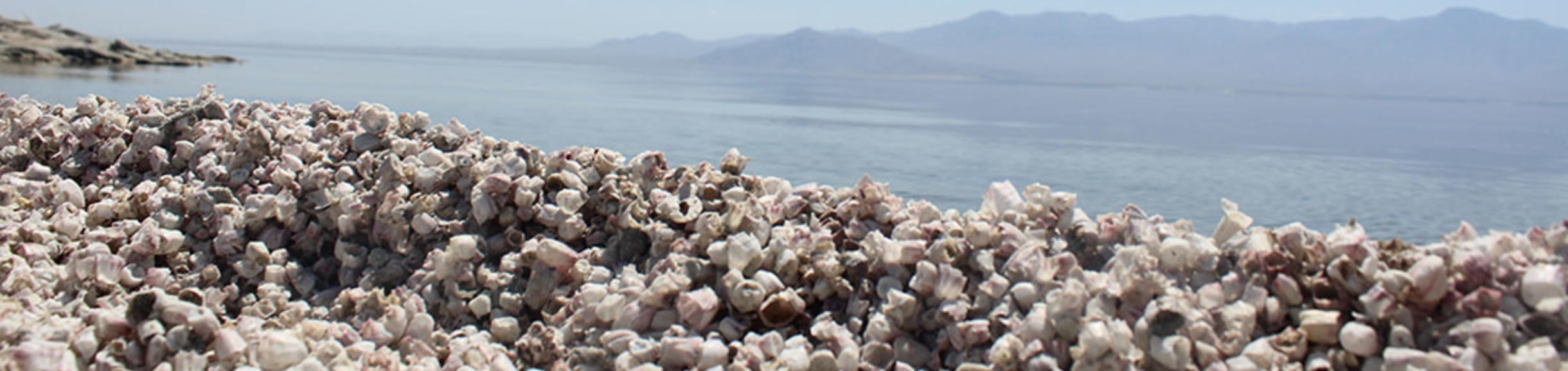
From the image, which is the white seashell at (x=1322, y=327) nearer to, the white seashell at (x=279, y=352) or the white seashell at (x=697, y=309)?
the white seashell at (x=697, y=309)

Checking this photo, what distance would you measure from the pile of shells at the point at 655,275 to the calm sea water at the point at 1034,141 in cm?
331

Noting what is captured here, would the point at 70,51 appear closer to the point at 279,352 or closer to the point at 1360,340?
the point at 279,352

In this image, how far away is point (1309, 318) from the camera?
153 cm

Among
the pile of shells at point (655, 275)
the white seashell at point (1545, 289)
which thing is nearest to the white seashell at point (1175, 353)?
the pile of shells at point (655, 275)

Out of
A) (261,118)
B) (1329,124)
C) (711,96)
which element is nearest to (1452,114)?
(1329,124)

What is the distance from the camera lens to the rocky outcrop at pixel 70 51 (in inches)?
755

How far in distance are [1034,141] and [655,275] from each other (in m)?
8.46

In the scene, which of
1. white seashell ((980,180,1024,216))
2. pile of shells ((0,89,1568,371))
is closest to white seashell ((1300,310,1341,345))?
pile of shells ((0,89,1568,371))

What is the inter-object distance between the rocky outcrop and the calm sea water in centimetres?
174

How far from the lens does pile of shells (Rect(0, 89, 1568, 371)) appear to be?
5.04 feet

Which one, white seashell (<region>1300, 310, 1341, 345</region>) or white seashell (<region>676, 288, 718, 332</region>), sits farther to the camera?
white seashell (<region>676, 288, 718, 332</region>)

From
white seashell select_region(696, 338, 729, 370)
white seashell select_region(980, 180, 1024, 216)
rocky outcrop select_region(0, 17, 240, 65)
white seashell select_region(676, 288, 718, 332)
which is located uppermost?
white seashell select_region(980, 180, 1024, 216)

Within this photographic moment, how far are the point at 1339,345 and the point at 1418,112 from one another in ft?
76.0

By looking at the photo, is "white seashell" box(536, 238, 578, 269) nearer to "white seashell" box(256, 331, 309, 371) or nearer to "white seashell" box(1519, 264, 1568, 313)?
"white seashell" box(256, 331, 309, 371)
